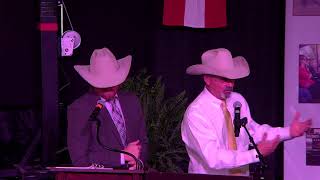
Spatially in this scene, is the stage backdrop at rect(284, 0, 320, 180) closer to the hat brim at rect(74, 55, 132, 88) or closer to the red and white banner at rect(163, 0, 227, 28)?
the red and white banner at rect(163, 0, 227, 28)

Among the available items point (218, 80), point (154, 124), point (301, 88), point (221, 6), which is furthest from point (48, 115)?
point (301, 88)

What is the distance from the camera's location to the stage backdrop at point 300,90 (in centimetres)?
665

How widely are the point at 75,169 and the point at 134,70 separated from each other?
11.5 feet

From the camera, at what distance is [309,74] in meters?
6.71

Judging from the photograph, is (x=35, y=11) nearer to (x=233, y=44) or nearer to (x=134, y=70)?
(x=134, y=70)

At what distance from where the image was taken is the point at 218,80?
463cm

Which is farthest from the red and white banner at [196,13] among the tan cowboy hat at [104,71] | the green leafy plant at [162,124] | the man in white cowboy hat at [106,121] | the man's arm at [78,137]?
the man's arm at [78,137]

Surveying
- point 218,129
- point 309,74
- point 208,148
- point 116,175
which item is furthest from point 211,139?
point 309,74

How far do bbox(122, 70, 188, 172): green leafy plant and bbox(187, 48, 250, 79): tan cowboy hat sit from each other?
130 cm

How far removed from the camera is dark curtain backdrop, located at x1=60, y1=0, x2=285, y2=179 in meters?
6.72

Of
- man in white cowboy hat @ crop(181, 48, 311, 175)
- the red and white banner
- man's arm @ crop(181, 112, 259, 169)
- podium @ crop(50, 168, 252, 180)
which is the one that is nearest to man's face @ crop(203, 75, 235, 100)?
man in white cowboy hat @ crop(181, 48, 311, 175)

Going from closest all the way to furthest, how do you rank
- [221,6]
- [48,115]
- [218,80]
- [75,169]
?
[75,169] → [218,80] → [48,115] → [221,6]

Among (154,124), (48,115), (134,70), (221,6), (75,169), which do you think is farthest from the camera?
(134,70)

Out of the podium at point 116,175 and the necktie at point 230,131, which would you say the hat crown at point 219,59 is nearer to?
the necktie at point 230,131
